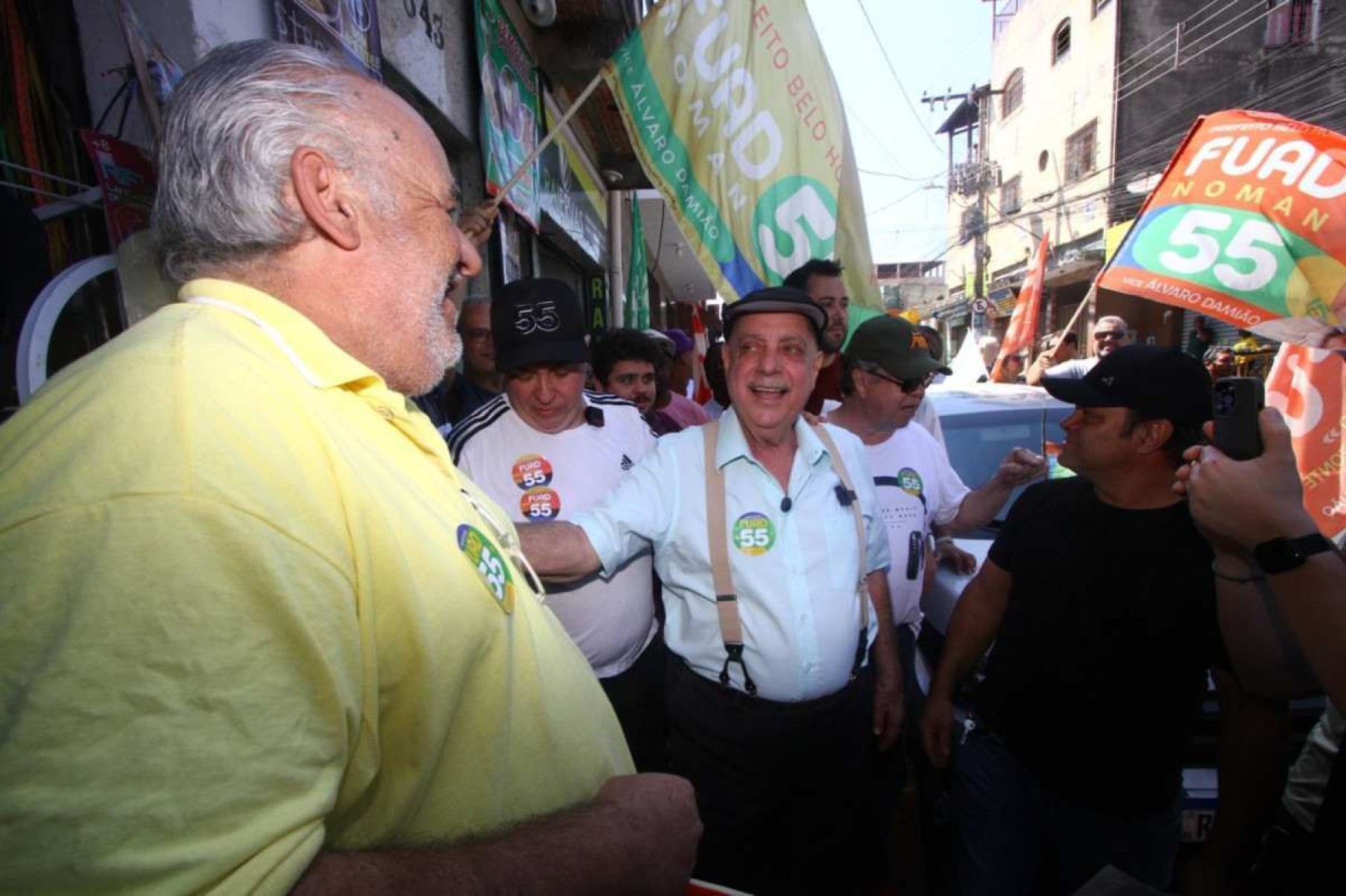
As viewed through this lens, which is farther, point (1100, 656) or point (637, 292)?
point (637, 292)

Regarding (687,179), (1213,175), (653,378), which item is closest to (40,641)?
(687,179)

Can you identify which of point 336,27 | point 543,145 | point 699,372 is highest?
point 336,27

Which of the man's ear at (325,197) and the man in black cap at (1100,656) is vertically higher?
the man's ear at (325,197)

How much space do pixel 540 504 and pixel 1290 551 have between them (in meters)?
1.99

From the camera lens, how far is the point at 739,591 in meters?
1.95

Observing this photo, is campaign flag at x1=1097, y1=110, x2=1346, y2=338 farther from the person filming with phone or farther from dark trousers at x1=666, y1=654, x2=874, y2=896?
dark trousers at x1=666, y1=654, x2=874, y2=896

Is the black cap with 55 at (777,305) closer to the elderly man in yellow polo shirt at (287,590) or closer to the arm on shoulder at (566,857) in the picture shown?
the elderly man in yellow polo shirt at (287,590)

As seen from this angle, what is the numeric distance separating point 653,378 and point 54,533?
10.8 feet

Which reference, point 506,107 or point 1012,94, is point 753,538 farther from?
point 1012,94

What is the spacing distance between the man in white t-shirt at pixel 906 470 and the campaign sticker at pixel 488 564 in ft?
6.51

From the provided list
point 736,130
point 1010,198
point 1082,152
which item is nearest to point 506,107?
point 736,130

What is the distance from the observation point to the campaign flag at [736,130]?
3.10 meters

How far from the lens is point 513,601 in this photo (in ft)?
3.05

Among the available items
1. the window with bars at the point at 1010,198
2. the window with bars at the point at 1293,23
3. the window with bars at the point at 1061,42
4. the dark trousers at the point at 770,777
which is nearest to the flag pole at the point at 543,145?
the dark trousers at the point at 770,777
